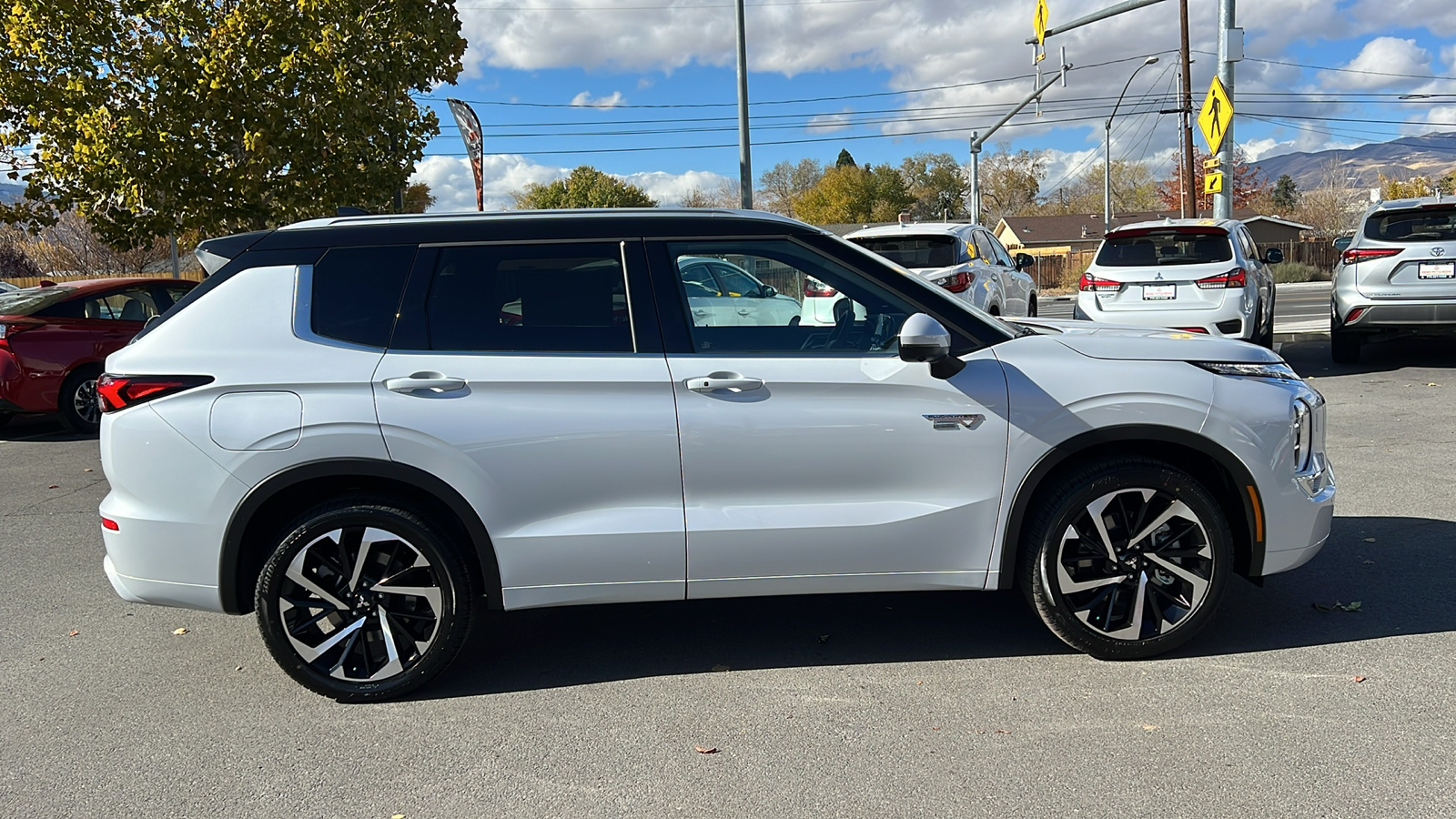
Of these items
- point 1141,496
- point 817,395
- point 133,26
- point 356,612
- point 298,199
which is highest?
point 133,26

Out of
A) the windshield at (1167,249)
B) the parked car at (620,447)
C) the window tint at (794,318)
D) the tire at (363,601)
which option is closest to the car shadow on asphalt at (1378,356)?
the windshield at (1167,249)

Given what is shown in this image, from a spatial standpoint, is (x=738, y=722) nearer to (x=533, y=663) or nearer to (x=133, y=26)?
(x=533, y=663)

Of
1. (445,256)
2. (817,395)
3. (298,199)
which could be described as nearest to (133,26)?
(298,199)

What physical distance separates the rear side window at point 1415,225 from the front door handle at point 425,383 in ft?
35.8

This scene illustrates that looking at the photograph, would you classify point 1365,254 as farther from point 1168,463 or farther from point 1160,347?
point 1168,463

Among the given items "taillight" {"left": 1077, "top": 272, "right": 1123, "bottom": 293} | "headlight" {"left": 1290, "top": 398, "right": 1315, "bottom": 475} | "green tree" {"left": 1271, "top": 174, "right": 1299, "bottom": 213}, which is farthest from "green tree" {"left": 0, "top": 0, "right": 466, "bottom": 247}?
"green tree" {"left": 1271, "top": 174, "right": 1299, "bottom": 213}

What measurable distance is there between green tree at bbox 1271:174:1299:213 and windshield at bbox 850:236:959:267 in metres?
104

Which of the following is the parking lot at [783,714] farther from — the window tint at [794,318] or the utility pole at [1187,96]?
the utility pole at [1187,96]

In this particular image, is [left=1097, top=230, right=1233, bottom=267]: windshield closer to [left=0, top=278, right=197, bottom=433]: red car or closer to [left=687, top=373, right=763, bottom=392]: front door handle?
[left=687, top=373, right=763, bottom=392]: front door handle

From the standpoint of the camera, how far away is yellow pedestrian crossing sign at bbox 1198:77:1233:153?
617 inches

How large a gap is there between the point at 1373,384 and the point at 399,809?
35.7ft

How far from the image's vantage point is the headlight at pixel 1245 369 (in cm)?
411

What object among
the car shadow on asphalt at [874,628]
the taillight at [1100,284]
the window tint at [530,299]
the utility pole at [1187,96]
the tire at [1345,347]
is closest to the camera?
the window tint at [530,299]

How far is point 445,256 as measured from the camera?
13.3ft
